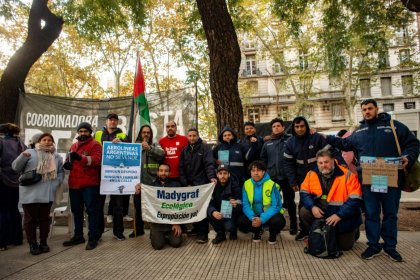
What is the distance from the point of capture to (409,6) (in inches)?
250

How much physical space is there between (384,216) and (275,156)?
1.93 m

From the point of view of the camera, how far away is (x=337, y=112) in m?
38.0

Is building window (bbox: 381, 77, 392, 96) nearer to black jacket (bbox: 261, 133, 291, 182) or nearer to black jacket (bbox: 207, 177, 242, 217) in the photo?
black jacket (bbox: 261, 133, 291, 182)

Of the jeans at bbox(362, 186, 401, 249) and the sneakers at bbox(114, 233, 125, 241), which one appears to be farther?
the sneakers at bbox(114, 233, 125, 241)

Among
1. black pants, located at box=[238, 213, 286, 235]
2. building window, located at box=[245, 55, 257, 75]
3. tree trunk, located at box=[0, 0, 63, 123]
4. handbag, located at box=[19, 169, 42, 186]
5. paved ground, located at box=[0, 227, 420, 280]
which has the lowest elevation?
paved ground, located at box=[0, 227, 420, 280]

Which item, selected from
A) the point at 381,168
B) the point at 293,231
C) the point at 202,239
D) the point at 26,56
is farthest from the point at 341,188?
the point at 26,56

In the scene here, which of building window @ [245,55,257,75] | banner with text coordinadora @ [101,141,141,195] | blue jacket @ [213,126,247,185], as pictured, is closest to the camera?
banner with text coordinadora @ [101,141,141,195]

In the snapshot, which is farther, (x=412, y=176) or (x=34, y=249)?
(x=34, y=249)

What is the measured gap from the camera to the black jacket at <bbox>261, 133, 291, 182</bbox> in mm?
5434

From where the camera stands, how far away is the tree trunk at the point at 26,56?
7076 millimetres

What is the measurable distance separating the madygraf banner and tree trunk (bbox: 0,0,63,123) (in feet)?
1.27

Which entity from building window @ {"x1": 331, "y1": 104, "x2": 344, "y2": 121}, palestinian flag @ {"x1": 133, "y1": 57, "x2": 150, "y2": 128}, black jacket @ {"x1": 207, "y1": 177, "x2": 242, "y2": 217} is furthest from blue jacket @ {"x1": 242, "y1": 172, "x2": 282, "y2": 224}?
building window @ {"x1": 331, "y1": 104, "x2": 344, "y2": 121}

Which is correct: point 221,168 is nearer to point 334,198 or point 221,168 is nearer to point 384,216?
point 334,198

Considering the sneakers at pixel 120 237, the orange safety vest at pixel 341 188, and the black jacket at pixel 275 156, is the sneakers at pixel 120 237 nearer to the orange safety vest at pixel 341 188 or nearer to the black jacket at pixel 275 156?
the black jacket at pixel 275 156
